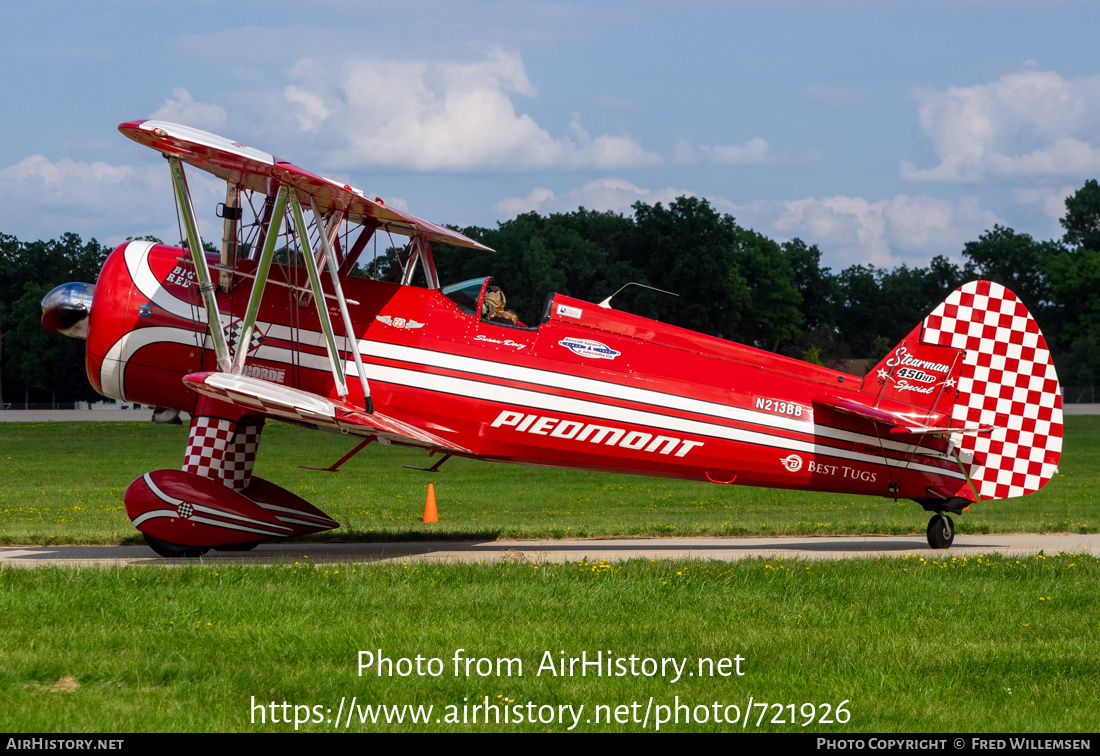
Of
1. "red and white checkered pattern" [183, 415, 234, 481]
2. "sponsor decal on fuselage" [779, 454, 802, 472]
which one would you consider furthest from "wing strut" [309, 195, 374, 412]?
"sponsor decal on fuselage" [779, 454, 802, 472]

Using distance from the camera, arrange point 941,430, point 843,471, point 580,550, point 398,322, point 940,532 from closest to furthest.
→ point 398,322
point 941,430
point 843,471
point 580,550
point 940,532

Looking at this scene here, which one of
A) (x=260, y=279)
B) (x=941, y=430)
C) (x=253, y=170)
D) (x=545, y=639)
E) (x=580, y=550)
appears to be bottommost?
(x=580, y=550)

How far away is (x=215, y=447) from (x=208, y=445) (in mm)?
78

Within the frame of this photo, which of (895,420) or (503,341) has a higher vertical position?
(503,341)

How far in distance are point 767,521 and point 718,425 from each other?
18.2ft

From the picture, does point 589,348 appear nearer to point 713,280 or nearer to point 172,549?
point 172,549

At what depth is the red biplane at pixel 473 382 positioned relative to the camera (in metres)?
10.8

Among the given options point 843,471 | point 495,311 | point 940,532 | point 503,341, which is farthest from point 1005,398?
point 495,311

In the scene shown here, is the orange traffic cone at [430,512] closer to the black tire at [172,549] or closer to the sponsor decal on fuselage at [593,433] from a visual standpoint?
the sponsor decal on fuselage at [593,433]

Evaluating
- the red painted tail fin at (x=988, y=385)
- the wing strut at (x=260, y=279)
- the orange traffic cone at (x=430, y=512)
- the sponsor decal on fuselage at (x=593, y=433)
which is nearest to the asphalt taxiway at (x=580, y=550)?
the red painted tail fin at (x=988, y=385)

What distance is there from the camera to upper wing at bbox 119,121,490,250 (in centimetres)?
916

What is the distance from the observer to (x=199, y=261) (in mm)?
10148
